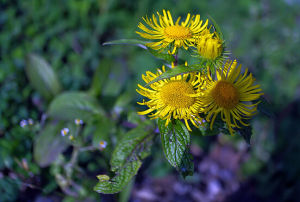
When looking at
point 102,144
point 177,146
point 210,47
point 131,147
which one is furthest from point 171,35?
point 102,144

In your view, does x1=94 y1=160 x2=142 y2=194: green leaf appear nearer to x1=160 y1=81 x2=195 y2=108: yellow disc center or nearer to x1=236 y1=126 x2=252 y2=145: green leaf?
x1=160 y1=81 x2=195 y2=108: yellow disc center

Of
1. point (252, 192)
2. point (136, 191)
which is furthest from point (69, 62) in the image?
point (252, 192)

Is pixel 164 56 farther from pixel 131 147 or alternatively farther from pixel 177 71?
pixel 131 147

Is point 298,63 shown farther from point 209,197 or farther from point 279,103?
point 209,197

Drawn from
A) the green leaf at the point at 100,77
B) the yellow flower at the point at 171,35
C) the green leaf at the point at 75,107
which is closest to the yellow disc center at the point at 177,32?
the yellow flower at the point at 171,35

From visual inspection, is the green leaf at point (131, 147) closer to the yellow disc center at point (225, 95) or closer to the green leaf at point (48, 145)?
the yellow disc center at point (225, 95)
